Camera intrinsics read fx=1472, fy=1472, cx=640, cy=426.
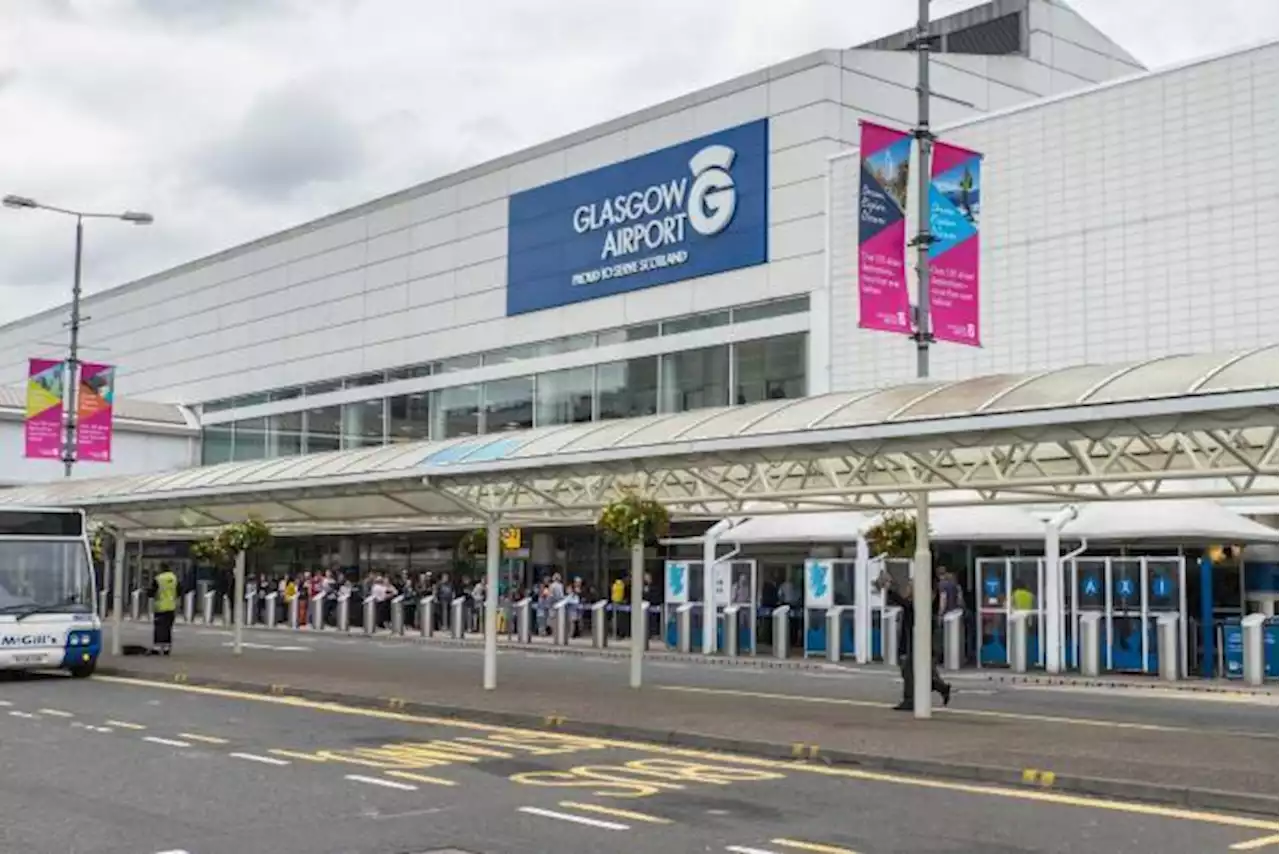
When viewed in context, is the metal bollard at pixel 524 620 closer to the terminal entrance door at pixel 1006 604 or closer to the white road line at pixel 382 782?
the terminal entrance door at pixel 1006 604

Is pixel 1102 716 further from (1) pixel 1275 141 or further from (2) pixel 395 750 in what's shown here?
(1) pixel 1275 141

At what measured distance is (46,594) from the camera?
72.4 ft

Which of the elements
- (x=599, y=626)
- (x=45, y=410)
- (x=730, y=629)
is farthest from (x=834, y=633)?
(x=45, y=410)

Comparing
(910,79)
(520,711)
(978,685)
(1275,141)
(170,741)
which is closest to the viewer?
(170,741)

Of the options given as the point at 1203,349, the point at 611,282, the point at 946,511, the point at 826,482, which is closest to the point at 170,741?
the point at 826,482

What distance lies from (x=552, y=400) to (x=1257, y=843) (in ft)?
110

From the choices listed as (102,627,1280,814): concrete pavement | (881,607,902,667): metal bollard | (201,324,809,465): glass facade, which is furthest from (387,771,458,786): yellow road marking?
(201,324,809,465): glass facade

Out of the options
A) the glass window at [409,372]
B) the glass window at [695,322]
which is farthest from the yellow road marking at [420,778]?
the glass window at [409,372]

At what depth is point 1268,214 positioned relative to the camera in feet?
91.5

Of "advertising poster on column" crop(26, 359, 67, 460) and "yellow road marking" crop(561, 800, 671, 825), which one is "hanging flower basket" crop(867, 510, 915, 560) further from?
"advertising poster on column" crop(26, 359, 67, 460)

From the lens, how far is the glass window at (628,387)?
1537 inches

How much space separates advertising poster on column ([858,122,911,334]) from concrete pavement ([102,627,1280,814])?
5606mm

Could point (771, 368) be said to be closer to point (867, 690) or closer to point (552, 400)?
point (552, 400)

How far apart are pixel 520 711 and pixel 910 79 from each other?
25.8m
